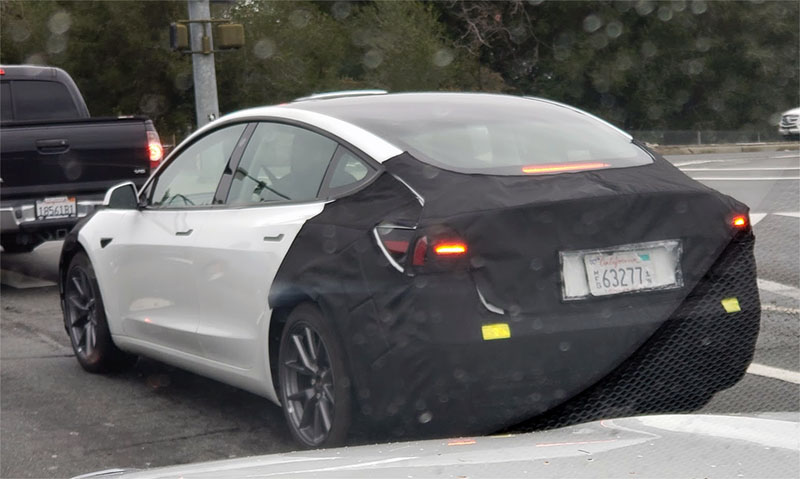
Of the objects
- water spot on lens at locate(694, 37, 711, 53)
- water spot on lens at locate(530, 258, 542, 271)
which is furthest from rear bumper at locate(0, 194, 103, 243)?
water spot on lens at locate(694, 37, 711, 53)

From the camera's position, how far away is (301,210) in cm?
502

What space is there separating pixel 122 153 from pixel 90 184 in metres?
0.39

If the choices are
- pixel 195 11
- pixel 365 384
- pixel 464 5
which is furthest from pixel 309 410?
pixel 464 5

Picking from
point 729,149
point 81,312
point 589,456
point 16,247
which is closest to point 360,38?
point 729,149

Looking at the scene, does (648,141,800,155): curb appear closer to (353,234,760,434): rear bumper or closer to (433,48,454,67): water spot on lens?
(433,48,454,67): water spot on lens

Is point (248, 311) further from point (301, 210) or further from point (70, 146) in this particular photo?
point (70, 146)

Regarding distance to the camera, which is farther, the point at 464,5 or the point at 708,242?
the point at 464,5

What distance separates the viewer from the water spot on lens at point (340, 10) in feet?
199

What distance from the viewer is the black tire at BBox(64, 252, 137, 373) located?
6871 mm

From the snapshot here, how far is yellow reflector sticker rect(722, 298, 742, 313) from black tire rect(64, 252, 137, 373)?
358 centimetres

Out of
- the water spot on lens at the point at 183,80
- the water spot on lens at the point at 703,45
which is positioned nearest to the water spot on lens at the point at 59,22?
the water spot on lens at the point at 183,80

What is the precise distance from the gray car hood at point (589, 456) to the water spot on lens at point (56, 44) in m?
44.5

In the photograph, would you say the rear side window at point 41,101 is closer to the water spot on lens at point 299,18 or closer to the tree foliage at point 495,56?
the tree foliage at point 495,56

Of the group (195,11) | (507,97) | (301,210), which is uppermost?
(195,11)
